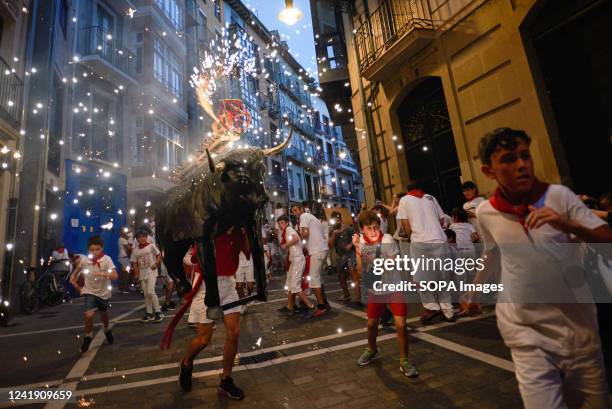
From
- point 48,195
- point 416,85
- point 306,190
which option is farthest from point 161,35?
point 306,190

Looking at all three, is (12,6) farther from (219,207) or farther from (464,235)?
(464,235)

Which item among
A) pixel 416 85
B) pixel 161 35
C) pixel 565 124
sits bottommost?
pixel 565 124

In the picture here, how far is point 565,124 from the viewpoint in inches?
235

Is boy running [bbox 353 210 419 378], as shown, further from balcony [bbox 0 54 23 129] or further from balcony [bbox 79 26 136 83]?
balcony [bbox 79 26 136 83]

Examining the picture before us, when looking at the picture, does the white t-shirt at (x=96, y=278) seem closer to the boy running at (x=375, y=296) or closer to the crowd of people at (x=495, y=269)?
the crowd of people at (x=495, y=269)

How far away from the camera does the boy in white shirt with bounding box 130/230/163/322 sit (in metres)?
6.91

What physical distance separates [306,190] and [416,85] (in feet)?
82.9

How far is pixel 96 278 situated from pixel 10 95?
7983 millimetres

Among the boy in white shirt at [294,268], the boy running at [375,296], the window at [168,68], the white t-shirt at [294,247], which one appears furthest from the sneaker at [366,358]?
the window at [168,68]

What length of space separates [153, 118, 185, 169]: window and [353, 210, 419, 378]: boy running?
1594 centimetres

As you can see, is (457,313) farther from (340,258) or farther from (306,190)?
(306,190)

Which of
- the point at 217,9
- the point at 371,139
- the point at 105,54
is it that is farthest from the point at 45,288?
the point at 217,9

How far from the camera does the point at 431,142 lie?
29.4ft

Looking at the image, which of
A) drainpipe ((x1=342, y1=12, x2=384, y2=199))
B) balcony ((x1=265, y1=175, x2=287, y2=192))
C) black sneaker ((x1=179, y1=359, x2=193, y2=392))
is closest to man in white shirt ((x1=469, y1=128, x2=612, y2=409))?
black sneaker ((x1=179, y1=359, x2=193, y2=392))
